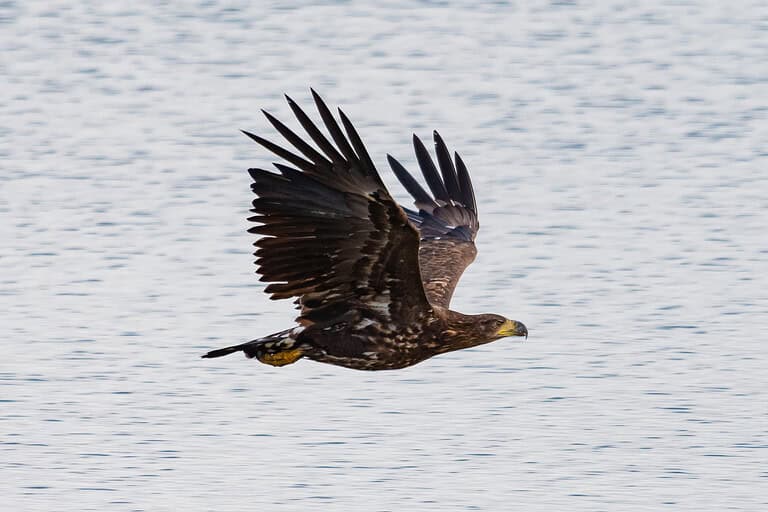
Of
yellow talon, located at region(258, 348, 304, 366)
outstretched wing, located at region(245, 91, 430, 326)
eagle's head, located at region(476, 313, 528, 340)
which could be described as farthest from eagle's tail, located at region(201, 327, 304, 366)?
eagle's head, located at region(476, 313, 528, 340)

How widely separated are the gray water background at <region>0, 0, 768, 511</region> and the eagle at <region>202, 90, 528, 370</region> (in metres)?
0.77

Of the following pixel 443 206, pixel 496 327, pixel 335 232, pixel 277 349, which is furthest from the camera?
pixel 443 206

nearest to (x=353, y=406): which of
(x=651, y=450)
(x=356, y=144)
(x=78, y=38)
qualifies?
(x=651, y=450)

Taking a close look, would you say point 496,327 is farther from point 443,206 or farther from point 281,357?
point 443,206

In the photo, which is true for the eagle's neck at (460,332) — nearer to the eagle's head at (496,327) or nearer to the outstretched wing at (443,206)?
the eagle's head at (496,327)

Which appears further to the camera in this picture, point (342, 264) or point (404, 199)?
point (404, 199)

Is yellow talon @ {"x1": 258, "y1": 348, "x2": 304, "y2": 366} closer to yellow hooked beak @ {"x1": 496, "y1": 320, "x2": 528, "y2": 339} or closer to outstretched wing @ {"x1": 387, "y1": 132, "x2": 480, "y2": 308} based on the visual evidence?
yellow hooked beak @ {"x1": 496, "y1": 320, "x2": 528, "y2": 339}

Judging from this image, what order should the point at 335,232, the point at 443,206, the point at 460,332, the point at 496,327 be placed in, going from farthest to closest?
the point at 443,206 → the point at 496,327 → the point at 460,332 → the point at 335,232

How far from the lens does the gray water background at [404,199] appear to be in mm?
9312

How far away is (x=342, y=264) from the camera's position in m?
8.16

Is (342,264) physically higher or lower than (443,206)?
higher

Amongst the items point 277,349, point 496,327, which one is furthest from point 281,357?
point 496,327

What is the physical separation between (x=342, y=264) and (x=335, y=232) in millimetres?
214

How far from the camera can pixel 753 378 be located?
10.4 m
